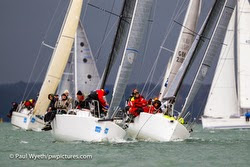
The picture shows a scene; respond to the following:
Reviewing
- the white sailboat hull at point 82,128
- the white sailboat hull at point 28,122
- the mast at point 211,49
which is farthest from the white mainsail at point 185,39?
the white sailboat hull at point 82,128

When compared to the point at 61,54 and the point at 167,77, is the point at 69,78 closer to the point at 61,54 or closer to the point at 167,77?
the point at 61,54

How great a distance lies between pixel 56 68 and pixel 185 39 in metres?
9.20

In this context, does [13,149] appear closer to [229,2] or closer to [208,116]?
[229,2]

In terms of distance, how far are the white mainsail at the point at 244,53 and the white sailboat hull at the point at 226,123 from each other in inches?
42.6

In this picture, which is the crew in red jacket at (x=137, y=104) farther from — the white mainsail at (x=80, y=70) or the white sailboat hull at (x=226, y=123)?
the white sailboat hull at (x=226, y=123)

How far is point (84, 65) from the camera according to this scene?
50031 mm

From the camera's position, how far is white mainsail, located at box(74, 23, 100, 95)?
49.3 meters

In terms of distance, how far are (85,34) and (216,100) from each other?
1019 centimetres

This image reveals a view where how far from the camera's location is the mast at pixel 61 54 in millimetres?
42375

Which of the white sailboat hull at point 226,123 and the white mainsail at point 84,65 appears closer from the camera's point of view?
the white mainsail at point 84,65

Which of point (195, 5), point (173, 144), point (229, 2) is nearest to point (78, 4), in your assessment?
point (195, 5)

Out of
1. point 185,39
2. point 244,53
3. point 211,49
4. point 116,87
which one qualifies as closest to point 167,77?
point 185,39

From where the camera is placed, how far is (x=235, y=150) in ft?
83.1

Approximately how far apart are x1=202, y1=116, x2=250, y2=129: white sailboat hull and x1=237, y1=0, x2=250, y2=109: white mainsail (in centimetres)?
108
